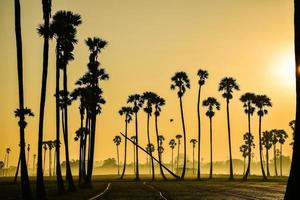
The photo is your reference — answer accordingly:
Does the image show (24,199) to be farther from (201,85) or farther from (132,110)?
(132,110)

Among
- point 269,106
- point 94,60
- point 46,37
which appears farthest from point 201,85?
point 46,37

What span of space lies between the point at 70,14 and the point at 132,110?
66.7 meters

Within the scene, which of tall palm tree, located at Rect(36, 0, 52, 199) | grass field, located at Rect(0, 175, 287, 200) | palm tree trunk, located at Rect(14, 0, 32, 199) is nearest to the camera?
palm tree trunk, located at Rect(14, 0, 32, 199)

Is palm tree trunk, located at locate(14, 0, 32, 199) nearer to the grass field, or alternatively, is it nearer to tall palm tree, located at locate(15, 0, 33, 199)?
tall palm tree, located at locate(15, 0, 33, 199)

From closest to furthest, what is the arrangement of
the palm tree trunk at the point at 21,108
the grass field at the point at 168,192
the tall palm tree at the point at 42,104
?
1. the palm tree trunk at the point at 21,108
2. the tall palm tree at the point at 42,104
3. the grass field at the point at 168,192

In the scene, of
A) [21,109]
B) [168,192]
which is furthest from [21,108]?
[168,192]

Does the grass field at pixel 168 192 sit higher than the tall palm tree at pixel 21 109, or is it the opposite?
the tall palm tree at pixel 21 109

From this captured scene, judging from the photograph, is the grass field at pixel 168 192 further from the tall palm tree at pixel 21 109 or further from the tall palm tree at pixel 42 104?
the tall palm tree at pixel 21 109

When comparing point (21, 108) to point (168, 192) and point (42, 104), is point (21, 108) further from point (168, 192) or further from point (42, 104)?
point (168, 192)

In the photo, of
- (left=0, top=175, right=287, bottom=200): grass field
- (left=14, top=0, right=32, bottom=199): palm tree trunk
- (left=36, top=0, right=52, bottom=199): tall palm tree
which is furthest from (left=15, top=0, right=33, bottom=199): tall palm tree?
(left=0, top=175, right=287, bottom=200): grass field

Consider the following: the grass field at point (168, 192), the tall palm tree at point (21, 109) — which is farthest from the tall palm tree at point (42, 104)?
the tall palm tree at point (21, 109)

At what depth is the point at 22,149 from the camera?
26844 mm

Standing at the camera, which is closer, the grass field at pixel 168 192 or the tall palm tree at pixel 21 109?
the tall palm tree at pixel 21 109

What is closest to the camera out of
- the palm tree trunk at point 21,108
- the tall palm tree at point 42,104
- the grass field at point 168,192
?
the palm tree trunk at point 21,108
